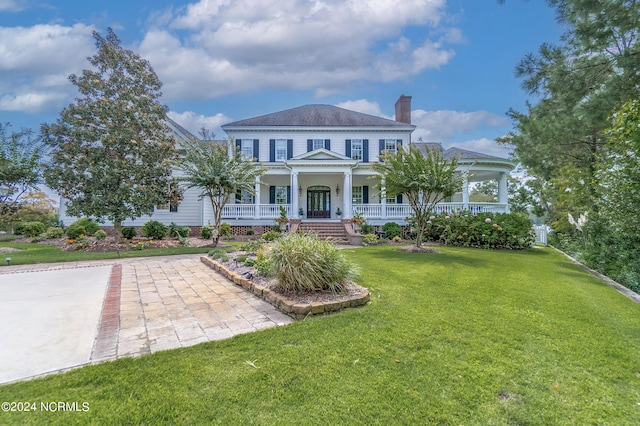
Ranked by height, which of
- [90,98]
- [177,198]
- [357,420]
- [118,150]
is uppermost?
[90,98]

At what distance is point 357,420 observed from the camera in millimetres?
1934

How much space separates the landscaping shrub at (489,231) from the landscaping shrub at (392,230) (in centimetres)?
222

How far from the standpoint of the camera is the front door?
19.0m

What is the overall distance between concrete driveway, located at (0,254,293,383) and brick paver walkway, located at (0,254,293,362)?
1 cm

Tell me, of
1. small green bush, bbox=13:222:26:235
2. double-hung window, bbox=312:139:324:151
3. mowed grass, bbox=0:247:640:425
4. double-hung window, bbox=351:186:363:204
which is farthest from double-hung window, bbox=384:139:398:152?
small green bush, bbox=13:222:26:235

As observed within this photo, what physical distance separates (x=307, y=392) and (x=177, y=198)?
12.9m

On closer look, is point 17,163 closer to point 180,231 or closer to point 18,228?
point 180,231

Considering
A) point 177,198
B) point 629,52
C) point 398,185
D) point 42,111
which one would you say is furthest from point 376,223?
point 42,111

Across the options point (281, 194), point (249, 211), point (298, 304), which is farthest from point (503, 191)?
point (298, 304)

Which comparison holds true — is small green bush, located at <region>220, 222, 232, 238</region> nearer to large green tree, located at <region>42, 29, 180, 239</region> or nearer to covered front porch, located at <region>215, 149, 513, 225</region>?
covered front porch, located at <region>215, 149, 513, 225</region>

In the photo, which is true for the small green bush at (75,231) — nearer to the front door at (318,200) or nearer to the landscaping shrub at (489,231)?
the front door at (318,200)

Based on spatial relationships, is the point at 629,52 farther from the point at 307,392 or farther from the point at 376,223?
the point at 376,223

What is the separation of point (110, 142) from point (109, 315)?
10.2m

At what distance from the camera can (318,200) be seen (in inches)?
755
